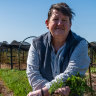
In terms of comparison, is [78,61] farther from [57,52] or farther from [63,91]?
[63,91]

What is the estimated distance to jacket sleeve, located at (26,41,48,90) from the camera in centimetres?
180

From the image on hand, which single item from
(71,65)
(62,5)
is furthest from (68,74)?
(62,5)

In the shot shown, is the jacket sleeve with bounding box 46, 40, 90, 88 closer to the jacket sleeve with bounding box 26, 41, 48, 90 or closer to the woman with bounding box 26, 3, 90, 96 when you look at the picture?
the woman with bounding box 26, 3, 90, 96

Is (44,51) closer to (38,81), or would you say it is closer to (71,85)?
(38,81)

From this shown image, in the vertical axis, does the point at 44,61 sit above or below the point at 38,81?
above

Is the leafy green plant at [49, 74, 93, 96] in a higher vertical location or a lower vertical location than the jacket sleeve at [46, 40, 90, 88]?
lower

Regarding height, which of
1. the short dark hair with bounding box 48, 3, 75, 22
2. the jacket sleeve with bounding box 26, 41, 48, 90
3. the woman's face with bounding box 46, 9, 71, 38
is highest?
the short dark hair with bounding box 48, 3, 75, 22

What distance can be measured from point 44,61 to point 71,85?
0.51 metres

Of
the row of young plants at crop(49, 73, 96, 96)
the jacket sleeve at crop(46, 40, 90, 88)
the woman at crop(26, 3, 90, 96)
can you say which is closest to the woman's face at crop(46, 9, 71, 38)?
the woman at crop(26, 3, 90, 96)

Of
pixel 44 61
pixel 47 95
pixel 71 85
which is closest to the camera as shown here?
pixel 71 85

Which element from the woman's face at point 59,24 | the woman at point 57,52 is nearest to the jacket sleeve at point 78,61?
the woman at point 57,52

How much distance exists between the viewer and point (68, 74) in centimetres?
171

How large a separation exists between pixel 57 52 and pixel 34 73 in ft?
0.87

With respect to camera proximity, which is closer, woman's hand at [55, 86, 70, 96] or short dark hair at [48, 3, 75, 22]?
woman's hand at [55, 86, 70, 96]
